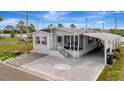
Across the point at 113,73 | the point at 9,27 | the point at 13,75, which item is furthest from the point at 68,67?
the point at 9,27

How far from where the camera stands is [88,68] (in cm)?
953

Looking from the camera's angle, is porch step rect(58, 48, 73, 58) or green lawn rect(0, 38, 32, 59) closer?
green lawn rect(0, 38, 32, 59)

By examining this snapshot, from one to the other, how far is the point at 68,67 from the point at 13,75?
236cm

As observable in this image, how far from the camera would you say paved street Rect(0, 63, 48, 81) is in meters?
8.43

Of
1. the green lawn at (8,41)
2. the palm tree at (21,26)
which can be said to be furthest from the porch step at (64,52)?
the palm tree at (21,26)

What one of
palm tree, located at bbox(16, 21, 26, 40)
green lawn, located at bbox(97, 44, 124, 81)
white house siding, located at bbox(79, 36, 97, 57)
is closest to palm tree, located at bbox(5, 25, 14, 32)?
palm tree, located at bbox(16, 21, 26, 40)

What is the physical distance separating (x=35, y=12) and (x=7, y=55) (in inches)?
103

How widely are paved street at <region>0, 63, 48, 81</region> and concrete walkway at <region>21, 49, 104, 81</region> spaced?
19.1 inches

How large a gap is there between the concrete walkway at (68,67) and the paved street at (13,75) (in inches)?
19.1

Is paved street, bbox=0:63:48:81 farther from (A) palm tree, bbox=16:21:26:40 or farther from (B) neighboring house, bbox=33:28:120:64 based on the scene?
(B) neighboring house, bbox=33:28:120:64

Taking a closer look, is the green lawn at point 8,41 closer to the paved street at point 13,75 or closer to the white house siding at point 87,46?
the paved street at point 13,75
